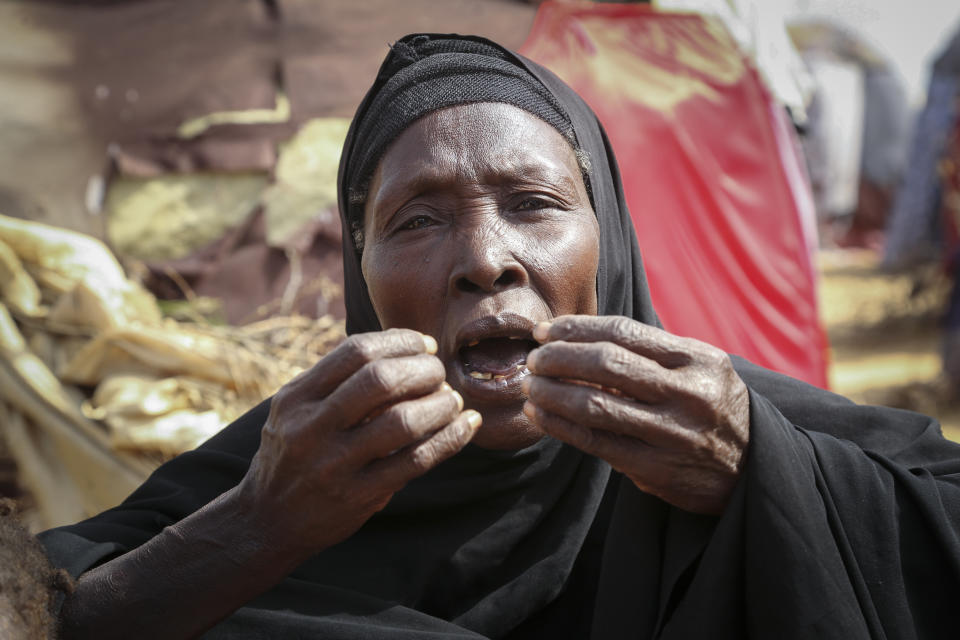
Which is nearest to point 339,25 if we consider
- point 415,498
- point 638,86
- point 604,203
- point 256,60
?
point 256,60

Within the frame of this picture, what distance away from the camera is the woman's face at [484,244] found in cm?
174

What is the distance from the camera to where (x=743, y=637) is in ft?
5.01

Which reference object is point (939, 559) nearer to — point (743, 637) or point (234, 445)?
point (743, 637)

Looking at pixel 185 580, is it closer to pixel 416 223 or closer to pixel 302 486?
pixel 302 486

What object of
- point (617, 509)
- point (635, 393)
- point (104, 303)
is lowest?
point (104, 303)

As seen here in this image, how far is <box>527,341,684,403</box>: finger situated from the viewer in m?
1.33

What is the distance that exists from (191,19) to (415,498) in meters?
3.79

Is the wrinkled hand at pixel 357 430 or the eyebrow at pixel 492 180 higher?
the eyebrow at pixel 492 180

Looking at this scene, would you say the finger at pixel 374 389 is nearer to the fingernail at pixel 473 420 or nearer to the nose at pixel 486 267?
the fingernail at pixel 473 420

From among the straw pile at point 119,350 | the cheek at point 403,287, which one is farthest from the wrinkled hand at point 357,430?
the straw pile at point 119,350

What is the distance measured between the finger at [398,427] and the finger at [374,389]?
0.02 m

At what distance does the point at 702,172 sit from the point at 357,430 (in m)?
4.48

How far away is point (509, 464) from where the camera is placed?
1907mm

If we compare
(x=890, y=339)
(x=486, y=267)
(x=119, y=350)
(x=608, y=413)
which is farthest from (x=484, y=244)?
(x=890, y=339)
